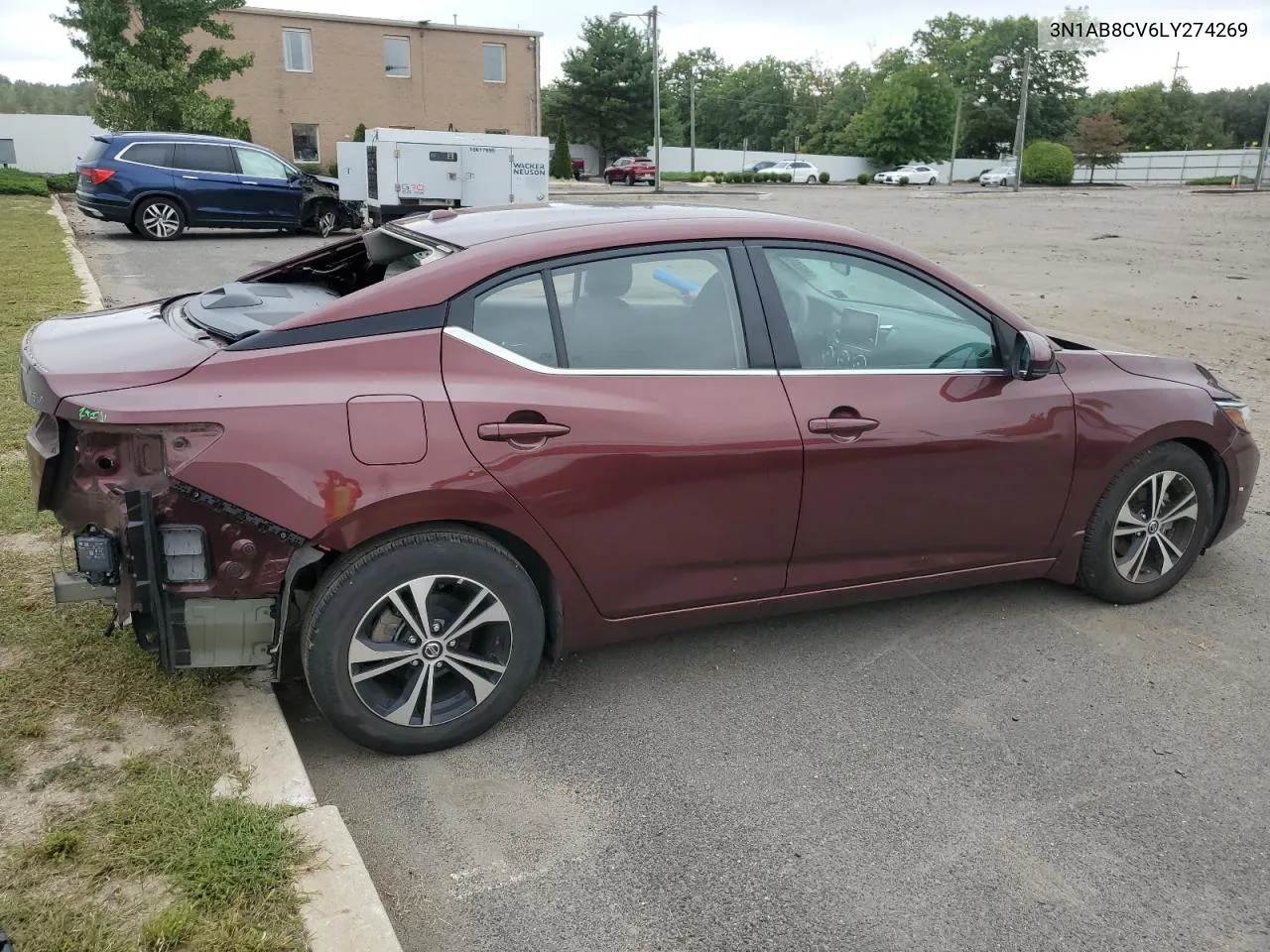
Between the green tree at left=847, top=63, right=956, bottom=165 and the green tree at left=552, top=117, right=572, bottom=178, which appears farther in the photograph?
the green tree at left=847, top=63, right=956, bottom=165

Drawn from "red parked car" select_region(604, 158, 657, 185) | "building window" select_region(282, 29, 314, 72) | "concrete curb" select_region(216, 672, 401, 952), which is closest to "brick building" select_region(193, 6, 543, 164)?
"building window" select_region(282, 29, 314, 72)

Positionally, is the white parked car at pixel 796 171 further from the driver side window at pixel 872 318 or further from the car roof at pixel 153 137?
the driver side window at pixel 872 318

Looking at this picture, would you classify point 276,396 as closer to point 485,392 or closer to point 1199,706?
point 485,392

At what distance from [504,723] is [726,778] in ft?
2.49

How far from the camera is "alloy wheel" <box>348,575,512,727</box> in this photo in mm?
3014

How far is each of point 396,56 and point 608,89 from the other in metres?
21.0

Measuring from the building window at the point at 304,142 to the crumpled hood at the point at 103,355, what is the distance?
148ft

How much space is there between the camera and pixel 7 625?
144 inches

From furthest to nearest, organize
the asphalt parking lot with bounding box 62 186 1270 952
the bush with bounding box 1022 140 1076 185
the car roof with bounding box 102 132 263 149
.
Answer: the bush with bounding box 1022 140 1076 185 < the car roof with bounding box 102 132 263 149 < the asphalt parking lot with bounding box 62 186 1270 952

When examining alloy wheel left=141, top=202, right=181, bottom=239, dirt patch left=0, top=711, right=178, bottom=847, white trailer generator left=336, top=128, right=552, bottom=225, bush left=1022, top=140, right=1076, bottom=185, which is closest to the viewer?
dirt patch left=0, top=711, right=178, bottom=847

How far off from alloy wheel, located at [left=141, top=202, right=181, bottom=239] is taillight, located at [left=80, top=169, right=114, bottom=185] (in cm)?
75

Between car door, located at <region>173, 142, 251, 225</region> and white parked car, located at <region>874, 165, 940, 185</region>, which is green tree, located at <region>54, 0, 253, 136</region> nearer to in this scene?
car door, located at <region>173, 142, 251, 225</region>

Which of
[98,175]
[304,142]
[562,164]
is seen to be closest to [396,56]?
[304,142]

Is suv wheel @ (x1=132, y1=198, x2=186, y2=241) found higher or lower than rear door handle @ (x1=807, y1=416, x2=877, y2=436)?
higher
